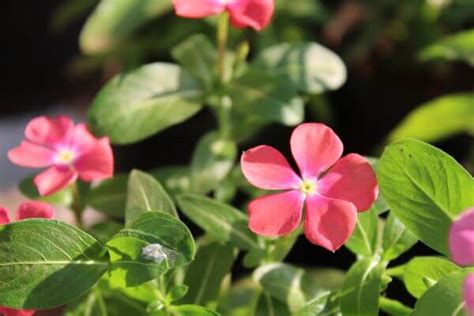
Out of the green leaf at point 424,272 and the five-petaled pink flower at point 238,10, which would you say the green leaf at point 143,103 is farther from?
the green leaf at point 424,272

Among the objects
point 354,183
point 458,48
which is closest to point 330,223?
point 354,183

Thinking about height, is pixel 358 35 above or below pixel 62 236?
below

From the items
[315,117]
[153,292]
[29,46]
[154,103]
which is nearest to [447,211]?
[153,292]

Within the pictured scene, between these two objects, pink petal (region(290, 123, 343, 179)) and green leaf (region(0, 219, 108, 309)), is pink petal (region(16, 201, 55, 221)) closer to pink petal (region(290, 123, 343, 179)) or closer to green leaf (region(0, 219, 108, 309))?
green leaf (region(0, 219, 108, 309))

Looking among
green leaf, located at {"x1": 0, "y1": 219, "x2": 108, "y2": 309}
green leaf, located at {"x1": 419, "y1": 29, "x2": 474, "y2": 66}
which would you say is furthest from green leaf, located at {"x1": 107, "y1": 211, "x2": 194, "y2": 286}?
green leaf, located at {"x1": 419, "y1": 29, "x2": 474, "y2": 66}

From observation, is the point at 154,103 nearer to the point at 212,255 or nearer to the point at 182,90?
the point at 182,90

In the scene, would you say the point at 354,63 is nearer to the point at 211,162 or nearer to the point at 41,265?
the point at 211,162
